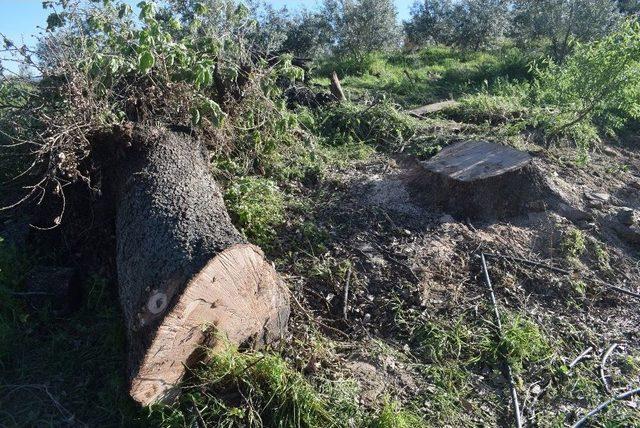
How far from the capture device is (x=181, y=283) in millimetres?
2793

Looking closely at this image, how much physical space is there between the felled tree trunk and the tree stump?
6.24 ft

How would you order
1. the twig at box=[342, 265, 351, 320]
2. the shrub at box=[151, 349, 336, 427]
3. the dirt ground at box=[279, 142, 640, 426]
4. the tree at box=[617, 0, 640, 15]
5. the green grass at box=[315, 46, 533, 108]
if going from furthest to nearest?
the tree at box=[617, 0, 640, 15] < the green grass at box=[315, 46, 533, 108] < the twig at box=[342, 265, 351, 320] < the dirt ground at box=[279, 142, 640, 426] < the shrub at box=[151, 349, 336, 427]

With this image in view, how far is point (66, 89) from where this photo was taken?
3984 millimetres

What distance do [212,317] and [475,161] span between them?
2875 millimetres

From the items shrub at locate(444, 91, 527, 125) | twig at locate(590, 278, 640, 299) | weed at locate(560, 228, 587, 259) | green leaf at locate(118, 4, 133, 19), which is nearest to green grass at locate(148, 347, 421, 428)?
twig at locate(590, 278, 640, 299)

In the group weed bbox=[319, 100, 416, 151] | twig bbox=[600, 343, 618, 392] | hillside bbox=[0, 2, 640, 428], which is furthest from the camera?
weed bbox=[319, 100, 416, 151]

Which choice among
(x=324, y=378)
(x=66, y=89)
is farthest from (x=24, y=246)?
(x=324, y=378)

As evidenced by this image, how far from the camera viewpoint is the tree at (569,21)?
1062 centimetres

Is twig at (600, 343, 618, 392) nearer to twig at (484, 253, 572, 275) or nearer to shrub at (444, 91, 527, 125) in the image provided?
twig at (484, 253, 572, 275)

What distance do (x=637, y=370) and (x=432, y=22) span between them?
32.6 ft

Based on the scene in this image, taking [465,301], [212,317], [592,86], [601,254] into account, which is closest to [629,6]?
[592,86]

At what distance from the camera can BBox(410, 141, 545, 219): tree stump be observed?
4637mm

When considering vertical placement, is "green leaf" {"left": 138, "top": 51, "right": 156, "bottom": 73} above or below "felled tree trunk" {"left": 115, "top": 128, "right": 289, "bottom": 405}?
above

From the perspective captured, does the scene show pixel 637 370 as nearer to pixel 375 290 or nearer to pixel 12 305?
pixel 375 290
